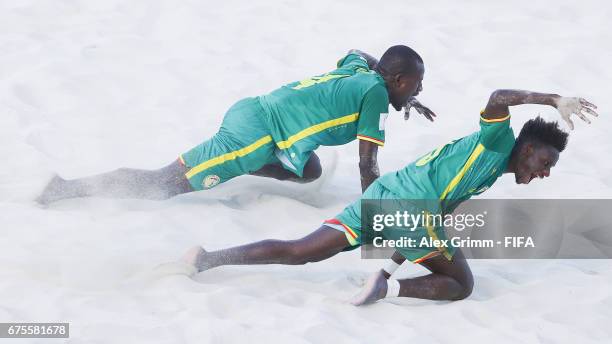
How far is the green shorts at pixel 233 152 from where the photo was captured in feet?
16.6

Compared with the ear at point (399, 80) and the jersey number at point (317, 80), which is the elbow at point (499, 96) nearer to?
the ear at point (399, 80)

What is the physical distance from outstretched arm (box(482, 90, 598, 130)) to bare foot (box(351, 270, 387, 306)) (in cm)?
83

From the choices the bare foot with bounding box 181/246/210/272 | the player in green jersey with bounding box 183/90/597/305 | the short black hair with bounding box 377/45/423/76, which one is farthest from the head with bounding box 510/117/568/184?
the bare foot with bounding box 181/246/210/272

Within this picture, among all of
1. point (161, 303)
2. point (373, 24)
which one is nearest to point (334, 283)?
point (161, 303)

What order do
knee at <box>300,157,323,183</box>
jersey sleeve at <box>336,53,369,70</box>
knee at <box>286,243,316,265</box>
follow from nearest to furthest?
knee at <box>286,243,316,265</box>
jersey sleeve at <box>336,53,369,70</box>
knee at <box>300,157,323,183</box>

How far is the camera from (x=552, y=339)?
3.78 m

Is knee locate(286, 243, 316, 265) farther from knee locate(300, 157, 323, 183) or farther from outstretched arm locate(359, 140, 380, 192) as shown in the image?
knee locate(300, 157, 323, 183)

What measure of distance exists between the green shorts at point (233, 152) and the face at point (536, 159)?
150 centimetres

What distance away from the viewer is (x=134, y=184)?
5129 mm

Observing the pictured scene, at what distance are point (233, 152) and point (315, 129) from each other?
1.50ft

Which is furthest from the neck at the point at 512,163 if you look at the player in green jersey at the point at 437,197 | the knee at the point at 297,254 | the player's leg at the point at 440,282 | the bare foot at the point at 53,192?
the bare foot at the point at 53,192

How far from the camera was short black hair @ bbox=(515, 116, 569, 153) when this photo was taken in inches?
160

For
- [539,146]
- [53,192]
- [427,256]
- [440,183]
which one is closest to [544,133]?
[539,146]

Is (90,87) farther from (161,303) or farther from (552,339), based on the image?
(552,339)
